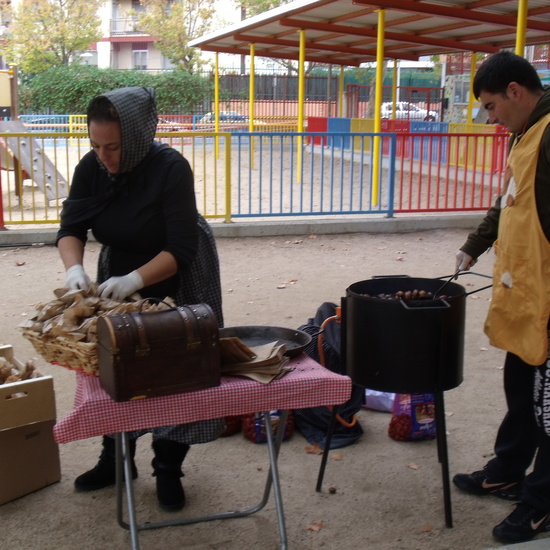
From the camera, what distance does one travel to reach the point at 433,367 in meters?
3.02

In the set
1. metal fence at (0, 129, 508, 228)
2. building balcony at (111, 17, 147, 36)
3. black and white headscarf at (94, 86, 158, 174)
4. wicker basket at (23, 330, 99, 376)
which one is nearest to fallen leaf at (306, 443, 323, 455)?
wicker basket at (23, 330, 99, 376)

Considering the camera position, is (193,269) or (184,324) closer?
(184,324)

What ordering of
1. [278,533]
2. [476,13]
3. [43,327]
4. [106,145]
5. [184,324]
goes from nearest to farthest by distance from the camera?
[184,324] < [43,327] < [106,145] < [278,533] < [476,13]

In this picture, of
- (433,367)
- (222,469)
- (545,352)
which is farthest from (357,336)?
(222,469)

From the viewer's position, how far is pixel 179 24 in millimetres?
38094

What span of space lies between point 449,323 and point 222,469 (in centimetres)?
145

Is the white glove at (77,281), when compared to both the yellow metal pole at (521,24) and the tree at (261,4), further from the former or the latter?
the tree at (261,4)

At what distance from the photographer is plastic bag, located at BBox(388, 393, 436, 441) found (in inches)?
158

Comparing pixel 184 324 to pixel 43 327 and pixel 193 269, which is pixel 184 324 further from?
pixel 193 269

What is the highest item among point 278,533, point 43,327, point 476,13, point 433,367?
point 476,13

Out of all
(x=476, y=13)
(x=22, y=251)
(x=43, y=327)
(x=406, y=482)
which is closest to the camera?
(x=43, y=327)

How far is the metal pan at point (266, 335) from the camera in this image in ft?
10.00

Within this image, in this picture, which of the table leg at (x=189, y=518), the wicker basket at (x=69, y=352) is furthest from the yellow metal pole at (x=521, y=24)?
the wicker basket at (x=69, y=352)

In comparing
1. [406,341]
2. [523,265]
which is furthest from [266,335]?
[523,265]
